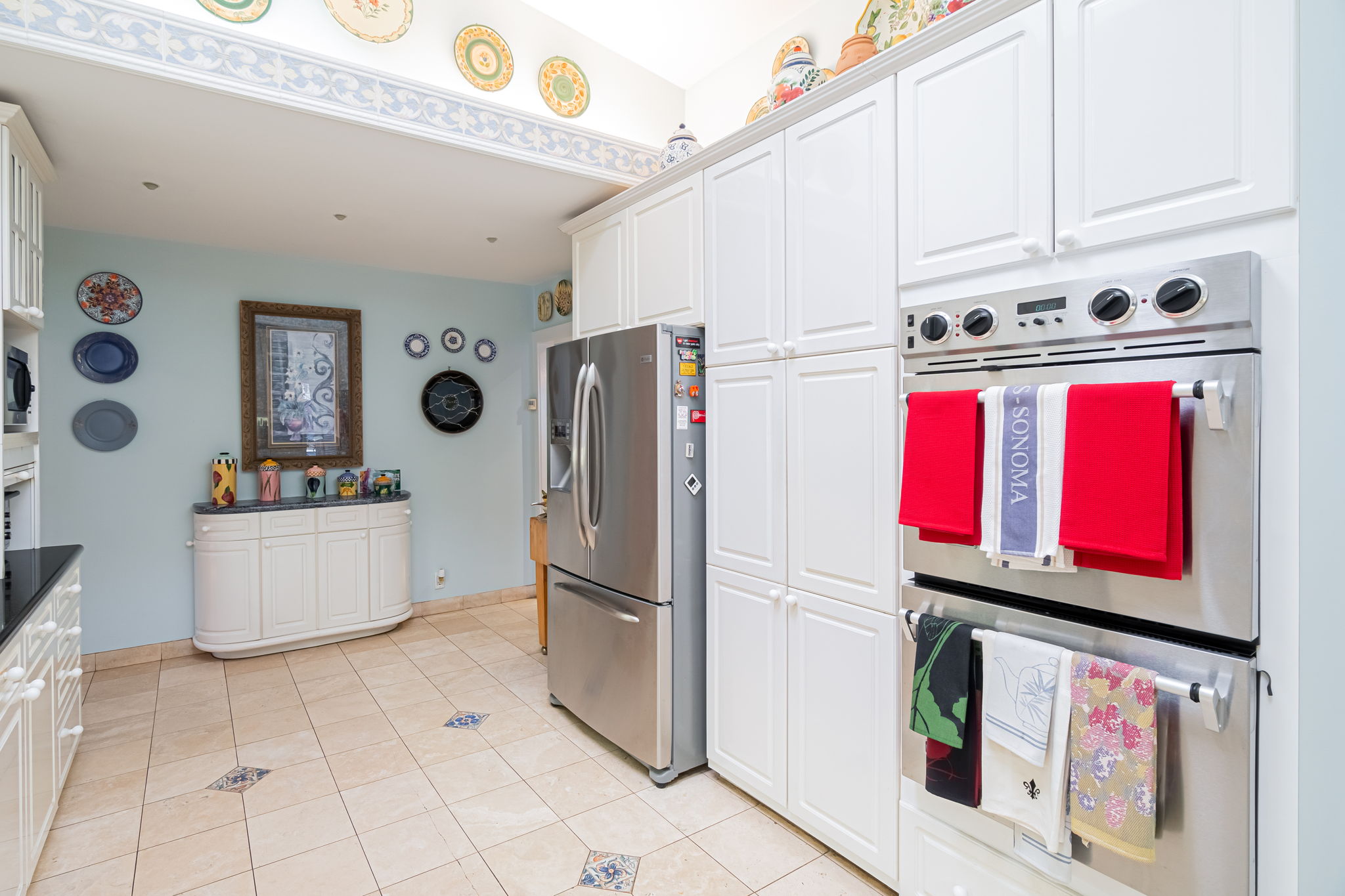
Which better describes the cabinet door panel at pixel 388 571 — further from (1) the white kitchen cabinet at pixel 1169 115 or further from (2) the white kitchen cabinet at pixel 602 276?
(1) the white kitchen cabinet at pixel 1169 115

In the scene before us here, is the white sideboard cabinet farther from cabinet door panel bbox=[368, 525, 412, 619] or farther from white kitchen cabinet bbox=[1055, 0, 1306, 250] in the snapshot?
white kitchen cabinet bbox=[1055, 0, 1306, 250]

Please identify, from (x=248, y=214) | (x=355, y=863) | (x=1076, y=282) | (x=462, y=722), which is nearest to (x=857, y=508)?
(x=1076, y=282)

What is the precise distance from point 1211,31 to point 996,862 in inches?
70.9

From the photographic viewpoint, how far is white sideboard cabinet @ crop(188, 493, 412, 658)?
3.83 m

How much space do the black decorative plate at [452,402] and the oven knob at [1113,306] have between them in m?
4.25

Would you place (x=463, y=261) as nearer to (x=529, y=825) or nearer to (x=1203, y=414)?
(x=529, y=825)

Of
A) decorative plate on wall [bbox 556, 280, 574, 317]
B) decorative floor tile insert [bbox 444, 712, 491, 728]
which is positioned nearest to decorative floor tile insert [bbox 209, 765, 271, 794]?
decorative floor tile insert [bbox 444, 712, 491, 728]

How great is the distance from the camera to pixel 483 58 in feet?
8.87

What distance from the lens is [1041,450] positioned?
1404 mm

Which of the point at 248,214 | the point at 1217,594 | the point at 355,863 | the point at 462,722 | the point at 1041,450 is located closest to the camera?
the point at 1217,594

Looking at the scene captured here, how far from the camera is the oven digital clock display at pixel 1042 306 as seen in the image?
144 centimetres

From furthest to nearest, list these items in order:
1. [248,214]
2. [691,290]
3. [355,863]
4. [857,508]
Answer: [248,214] → [691,290] → [355,863] → [857,508]

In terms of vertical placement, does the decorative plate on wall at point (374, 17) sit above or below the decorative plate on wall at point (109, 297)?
above

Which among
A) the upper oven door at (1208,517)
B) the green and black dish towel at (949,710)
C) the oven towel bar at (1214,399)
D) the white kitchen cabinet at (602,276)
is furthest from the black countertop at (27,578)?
the oven towel bar at (1214,399)
